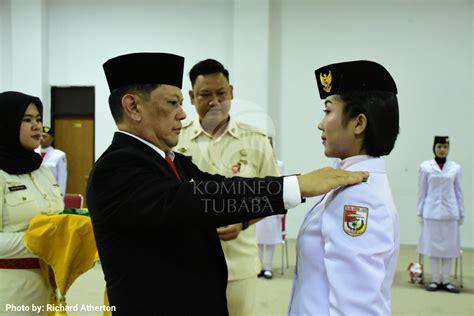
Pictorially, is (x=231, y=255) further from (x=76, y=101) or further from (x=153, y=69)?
(x=76, y=101)

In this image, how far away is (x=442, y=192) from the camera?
4.96 metres

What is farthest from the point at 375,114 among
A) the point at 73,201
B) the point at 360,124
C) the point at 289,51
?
the point at 289,51

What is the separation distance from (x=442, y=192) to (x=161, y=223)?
453 cm

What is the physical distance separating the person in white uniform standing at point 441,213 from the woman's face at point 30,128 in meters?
4.18

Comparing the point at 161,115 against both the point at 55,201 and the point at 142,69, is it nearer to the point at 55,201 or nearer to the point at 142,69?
the point at 142,69

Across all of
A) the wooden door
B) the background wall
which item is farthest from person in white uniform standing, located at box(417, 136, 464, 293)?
the wooden door

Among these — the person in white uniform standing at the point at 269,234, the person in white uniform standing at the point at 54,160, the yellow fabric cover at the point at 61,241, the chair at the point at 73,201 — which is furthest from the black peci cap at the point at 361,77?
the person in white uniform standing at the point at 54,160

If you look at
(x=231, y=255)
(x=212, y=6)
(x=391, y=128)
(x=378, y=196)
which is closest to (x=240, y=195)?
(x=378, y=196)

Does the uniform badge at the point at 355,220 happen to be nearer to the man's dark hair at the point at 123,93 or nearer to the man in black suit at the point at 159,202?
the man in black suit at the point at 159,202

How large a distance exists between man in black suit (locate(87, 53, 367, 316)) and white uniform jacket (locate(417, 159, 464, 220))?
165 inches

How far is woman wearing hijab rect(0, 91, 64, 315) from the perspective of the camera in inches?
81.9

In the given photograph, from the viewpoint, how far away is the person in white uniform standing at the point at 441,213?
495 cm

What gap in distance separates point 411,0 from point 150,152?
668cm

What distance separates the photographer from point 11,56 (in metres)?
7.57
